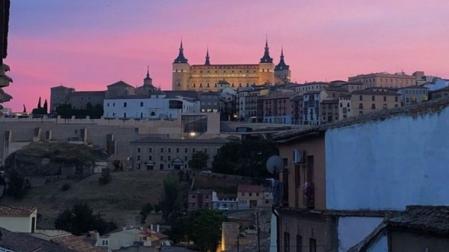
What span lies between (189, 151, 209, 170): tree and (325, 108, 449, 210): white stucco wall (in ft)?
308

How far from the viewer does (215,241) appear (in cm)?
4759

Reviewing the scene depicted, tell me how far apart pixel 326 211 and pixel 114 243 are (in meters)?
30.1

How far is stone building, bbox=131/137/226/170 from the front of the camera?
11162cm

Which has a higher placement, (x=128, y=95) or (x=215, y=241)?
(x=128, y=95)

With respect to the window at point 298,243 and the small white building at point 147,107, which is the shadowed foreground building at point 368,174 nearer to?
the window at point 298,243

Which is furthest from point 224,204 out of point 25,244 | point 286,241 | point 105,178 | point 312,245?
point 312,245

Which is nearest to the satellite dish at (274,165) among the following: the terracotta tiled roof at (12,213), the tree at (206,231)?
the terracotta tiled roof at (12,213)

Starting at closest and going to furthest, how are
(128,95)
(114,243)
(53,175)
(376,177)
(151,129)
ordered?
(376,177)
(114,243)
(53,175)
(151,129)
(128,95)

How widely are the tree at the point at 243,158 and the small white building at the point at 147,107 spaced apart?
34.7 metres

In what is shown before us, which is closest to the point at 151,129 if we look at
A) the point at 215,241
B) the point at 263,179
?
the point at 263,179

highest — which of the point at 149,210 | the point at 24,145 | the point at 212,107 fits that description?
the point at 212,107

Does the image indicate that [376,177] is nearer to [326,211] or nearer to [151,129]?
[326,211]

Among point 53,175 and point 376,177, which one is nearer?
point 376,177

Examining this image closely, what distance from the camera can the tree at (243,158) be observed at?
3467 inches
